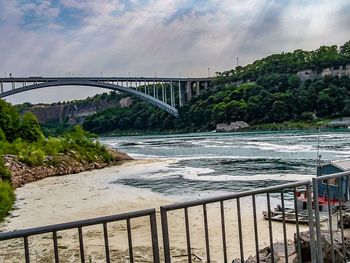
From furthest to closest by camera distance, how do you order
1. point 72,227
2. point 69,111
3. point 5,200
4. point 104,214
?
point 69,111
point 5,200
point 104,214
point 72,227

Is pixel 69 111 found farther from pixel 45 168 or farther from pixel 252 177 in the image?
pixel 252 177

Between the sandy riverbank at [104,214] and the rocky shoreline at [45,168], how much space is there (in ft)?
2.30

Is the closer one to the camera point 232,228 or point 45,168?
point 232,228

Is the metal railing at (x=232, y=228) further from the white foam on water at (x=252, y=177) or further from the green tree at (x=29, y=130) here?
the green tree at (x=29, y=130)

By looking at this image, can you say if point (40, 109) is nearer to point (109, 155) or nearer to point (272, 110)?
point (272, 110)

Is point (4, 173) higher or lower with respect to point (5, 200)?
higher

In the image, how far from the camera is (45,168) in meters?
25.8

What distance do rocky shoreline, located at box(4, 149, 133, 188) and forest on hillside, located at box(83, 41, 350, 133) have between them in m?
46.2

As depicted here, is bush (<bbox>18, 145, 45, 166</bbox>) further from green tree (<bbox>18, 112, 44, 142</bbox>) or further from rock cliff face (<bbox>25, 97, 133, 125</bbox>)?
rock cliff face (<bbox>25, 97, 133, 125</bbox>)

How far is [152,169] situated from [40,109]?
96353 millimetres

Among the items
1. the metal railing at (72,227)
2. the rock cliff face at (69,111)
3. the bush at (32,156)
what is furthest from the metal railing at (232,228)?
the rock cliff face at (69,111)

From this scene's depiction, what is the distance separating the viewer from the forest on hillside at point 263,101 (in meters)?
71.2

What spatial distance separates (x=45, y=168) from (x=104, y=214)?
13207mm

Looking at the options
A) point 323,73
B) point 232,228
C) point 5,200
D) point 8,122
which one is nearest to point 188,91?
point 323,73
